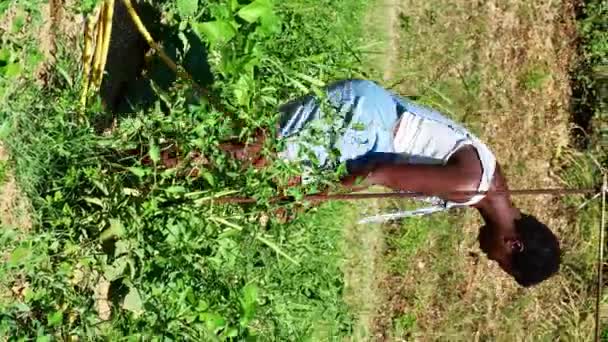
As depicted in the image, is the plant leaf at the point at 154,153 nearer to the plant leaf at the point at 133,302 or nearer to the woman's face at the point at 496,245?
the plant leaf at the point at 133,302

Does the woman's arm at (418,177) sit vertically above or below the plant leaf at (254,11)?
below

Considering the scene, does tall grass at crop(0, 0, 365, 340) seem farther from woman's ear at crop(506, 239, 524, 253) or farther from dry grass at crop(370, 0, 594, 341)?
dry grass at crop(370, 0, 594, 341)

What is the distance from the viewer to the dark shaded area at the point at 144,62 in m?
3.01

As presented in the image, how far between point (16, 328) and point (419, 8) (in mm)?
2967

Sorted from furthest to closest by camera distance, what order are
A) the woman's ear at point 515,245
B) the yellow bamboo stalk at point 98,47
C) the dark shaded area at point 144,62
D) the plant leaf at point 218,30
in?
the woman's ear at point 515,245 → the dark shaded area at point 144,62 → the yellow bamboo stalk at point 98,47 → the plant leaf at point 218,30

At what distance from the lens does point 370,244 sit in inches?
175

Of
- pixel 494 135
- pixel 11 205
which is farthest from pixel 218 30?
pixel 494 135

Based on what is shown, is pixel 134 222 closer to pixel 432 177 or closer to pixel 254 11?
pixel 254 11

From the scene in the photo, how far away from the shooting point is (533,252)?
3.33 meters

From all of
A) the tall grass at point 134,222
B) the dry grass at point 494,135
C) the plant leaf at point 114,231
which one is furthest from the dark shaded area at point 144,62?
the dry grass at point 494,135

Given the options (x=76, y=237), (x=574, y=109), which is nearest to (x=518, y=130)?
(x=574, y=109)

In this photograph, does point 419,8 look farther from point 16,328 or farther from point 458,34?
point 16,328

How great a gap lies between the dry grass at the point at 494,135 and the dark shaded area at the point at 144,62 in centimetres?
169

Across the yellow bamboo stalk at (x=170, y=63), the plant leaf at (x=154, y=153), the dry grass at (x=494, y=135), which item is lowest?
the dry grass at (x=494, y=135)
